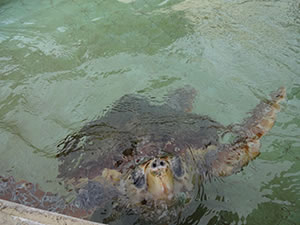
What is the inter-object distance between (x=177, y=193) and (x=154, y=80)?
203 cm

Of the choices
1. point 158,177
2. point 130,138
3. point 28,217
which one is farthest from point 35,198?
point 158,177

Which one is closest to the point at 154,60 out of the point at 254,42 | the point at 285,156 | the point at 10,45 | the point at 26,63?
the point at 254,42

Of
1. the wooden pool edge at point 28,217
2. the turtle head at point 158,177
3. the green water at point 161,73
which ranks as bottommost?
the green water at point 161,73

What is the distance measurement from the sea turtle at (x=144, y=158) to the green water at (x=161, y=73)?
16cm

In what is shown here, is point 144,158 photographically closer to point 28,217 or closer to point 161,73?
point 28,217

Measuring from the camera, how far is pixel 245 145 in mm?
2541

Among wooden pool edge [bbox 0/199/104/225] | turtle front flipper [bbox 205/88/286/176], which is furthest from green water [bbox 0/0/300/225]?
wooden pool edge [bbox 0/199/104/225]

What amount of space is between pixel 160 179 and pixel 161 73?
2240 mm

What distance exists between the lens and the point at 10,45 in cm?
461

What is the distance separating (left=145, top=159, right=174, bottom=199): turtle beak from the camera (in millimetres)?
1863

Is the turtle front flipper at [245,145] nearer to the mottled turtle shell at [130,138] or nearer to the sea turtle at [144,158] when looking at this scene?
the sea turtle at [144,158]

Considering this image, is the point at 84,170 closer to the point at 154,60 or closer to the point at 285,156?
the point at 285,156

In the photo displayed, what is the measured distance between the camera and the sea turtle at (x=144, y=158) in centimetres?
198

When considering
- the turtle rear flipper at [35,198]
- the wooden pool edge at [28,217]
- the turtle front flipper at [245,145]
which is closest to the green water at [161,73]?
the turtle front flipper at [245,145]
